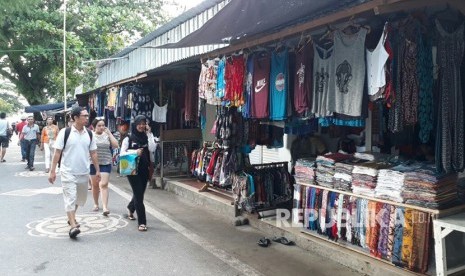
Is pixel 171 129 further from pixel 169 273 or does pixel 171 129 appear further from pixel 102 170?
pixel 169 273

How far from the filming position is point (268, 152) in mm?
8172

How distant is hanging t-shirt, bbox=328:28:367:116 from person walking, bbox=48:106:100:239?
3852 mm

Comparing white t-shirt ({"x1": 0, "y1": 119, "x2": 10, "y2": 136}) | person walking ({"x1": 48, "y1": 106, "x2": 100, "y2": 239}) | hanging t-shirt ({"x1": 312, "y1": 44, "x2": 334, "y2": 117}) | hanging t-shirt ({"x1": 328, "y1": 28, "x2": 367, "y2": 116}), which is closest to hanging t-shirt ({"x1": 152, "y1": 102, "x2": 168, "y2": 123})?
person walking ({"x1": 48, "y1": 106, "x2": 100, "y2": 239})

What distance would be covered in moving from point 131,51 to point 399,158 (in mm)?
15515

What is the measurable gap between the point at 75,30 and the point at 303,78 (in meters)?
22.7

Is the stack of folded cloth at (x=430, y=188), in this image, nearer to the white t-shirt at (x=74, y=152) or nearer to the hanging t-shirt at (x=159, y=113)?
the white t-shirt at (x=74, y=152)

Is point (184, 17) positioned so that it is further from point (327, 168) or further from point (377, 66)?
point (377, 66)

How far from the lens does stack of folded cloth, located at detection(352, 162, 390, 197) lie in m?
4.66

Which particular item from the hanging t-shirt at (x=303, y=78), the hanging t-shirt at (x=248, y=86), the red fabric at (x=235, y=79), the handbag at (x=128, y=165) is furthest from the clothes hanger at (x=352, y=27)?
the handbag at (x=128, y=165)

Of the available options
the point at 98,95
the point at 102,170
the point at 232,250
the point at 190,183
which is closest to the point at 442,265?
the point at 232,250

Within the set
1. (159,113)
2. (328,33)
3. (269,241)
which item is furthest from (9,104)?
(328,33)

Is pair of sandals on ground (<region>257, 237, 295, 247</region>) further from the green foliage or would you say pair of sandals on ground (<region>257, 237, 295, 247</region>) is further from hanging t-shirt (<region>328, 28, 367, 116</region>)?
the green foliage

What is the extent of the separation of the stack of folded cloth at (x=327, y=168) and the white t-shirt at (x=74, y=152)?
3.57 metres

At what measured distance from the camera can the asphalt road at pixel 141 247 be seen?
4824 mm
